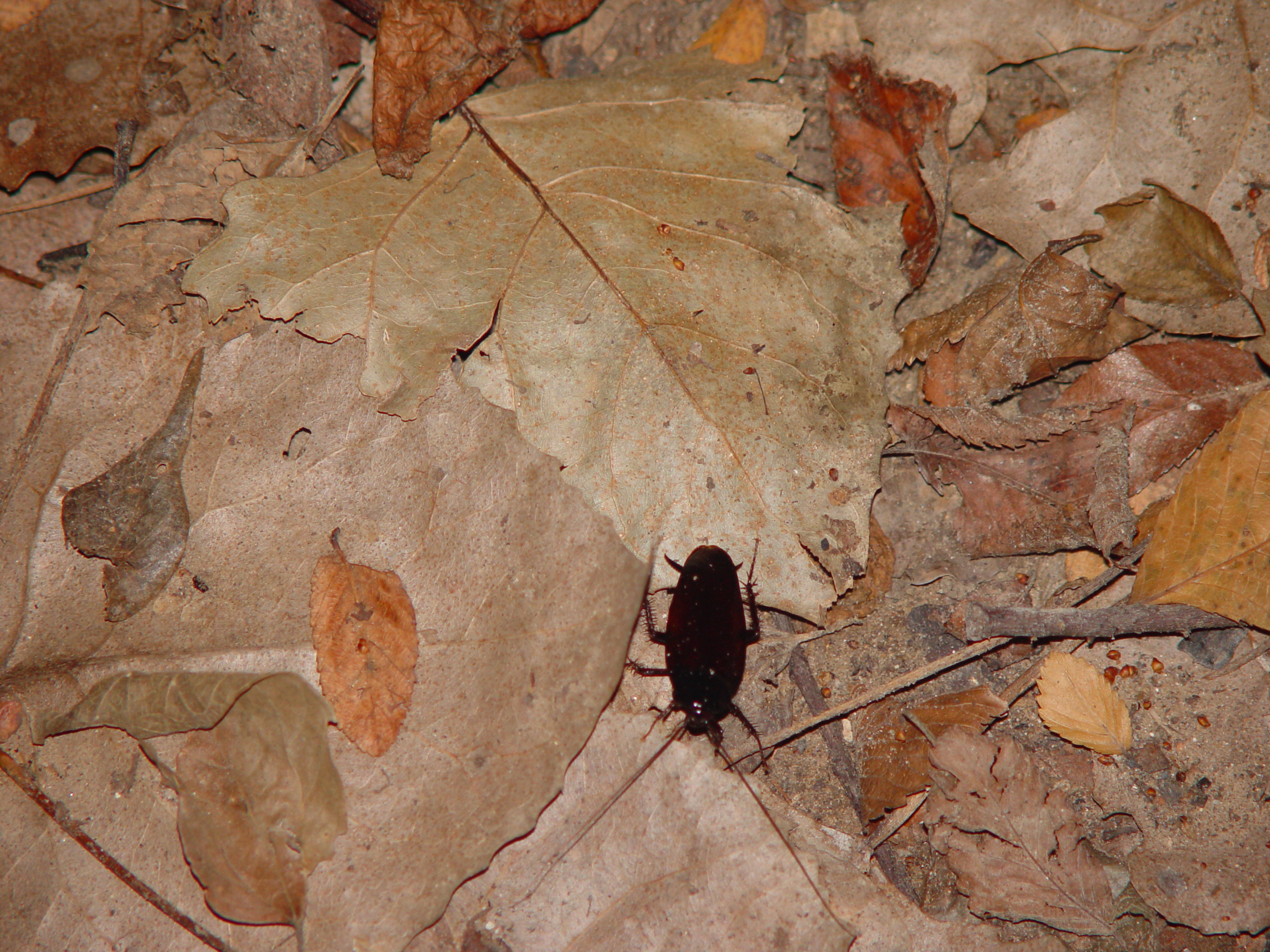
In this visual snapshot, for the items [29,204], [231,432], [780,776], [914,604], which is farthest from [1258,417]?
[29,204]

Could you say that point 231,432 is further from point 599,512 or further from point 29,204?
point 29,204

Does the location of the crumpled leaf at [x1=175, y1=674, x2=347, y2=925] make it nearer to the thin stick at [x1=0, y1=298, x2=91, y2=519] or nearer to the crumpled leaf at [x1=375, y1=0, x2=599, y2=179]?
the thin stick at [x1=0, y1=298, x2=91, y2=519]

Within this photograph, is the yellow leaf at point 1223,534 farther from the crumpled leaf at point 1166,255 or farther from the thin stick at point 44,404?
the thin stick at point 44,404

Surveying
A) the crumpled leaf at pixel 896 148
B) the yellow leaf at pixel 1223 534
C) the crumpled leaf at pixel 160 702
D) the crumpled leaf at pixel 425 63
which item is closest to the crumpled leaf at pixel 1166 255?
the yellow leaf at pixel 1223 534

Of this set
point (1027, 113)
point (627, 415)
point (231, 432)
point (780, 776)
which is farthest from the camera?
point (1027, 113)

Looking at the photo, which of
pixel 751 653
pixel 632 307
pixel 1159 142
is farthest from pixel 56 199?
pixel 1159 142

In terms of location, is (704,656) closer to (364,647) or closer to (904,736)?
(904,736)

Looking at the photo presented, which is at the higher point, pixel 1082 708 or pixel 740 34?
pixel 740 34
